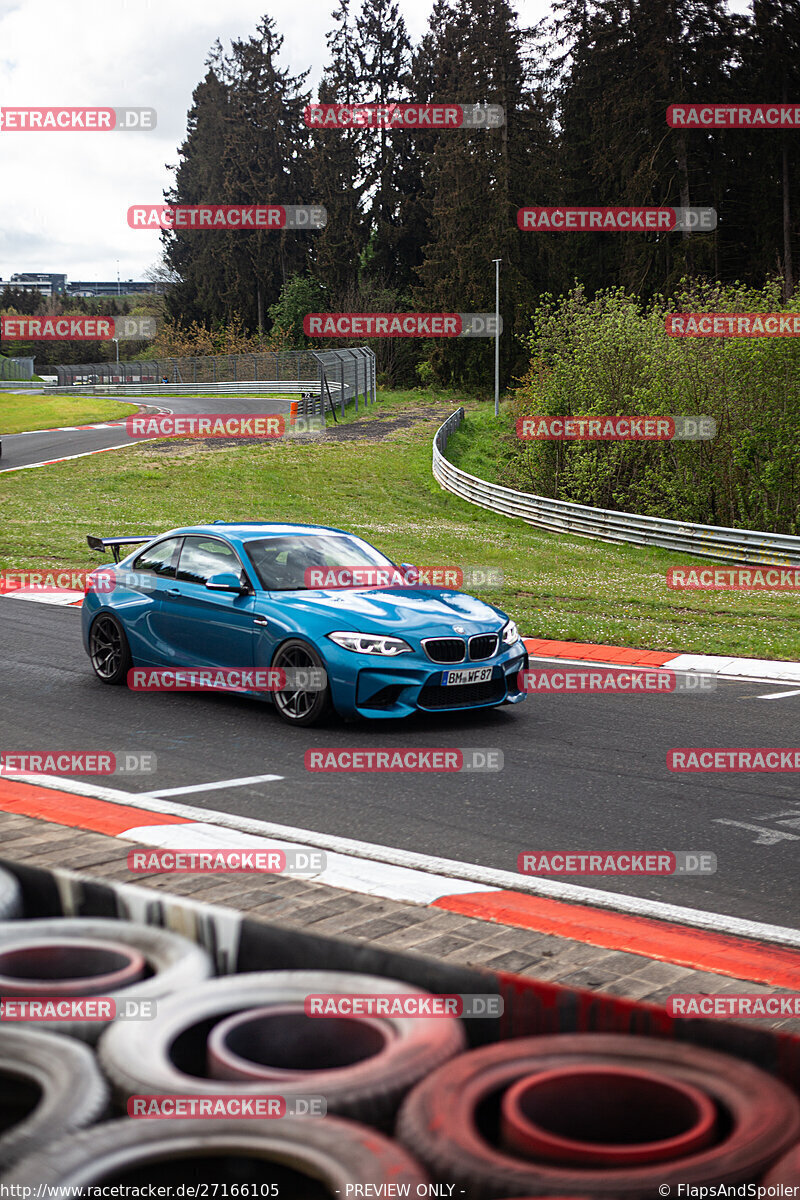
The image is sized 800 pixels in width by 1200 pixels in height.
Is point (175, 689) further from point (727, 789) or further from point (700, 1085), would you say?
point (700, 1085)

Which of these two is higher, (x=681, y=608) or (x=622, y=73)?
(x=622, y=73)

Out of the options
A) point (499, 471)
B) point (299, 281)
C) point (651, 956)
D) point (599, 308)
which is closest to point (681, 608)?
point (651, 956)

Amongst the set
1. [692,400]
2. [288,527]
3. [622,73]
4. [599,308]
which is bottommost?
[288,527]

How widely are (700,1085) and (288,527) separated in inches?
343

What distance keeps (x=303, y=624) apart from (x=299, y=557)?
46.4 inches

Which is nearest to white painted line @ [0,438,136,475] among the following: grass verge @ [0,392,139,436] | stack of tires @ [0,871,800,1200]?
grass verge @ [0,392,139,436]

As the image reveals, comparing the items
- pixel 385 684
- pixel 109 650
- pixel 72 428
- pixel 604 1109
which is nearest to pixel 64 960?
pixel 604 1109

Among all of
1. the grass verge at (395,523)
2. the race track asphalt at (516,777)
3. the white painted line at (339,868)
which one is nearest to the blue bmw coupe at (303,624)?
the race track asphalt at (516,777)

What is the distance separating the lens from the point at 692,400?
2917 cm

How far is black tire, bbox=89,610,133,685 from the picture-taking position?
10648mm

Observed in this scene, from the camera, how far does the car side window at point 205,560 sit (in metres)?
10.1

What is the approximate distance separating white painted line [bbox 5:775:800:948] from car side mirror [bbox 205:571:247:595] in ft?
9.09

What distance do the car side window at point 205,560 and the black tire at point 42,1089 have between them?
736cm

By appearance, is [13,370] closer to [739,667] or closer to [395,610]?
[739,667]
